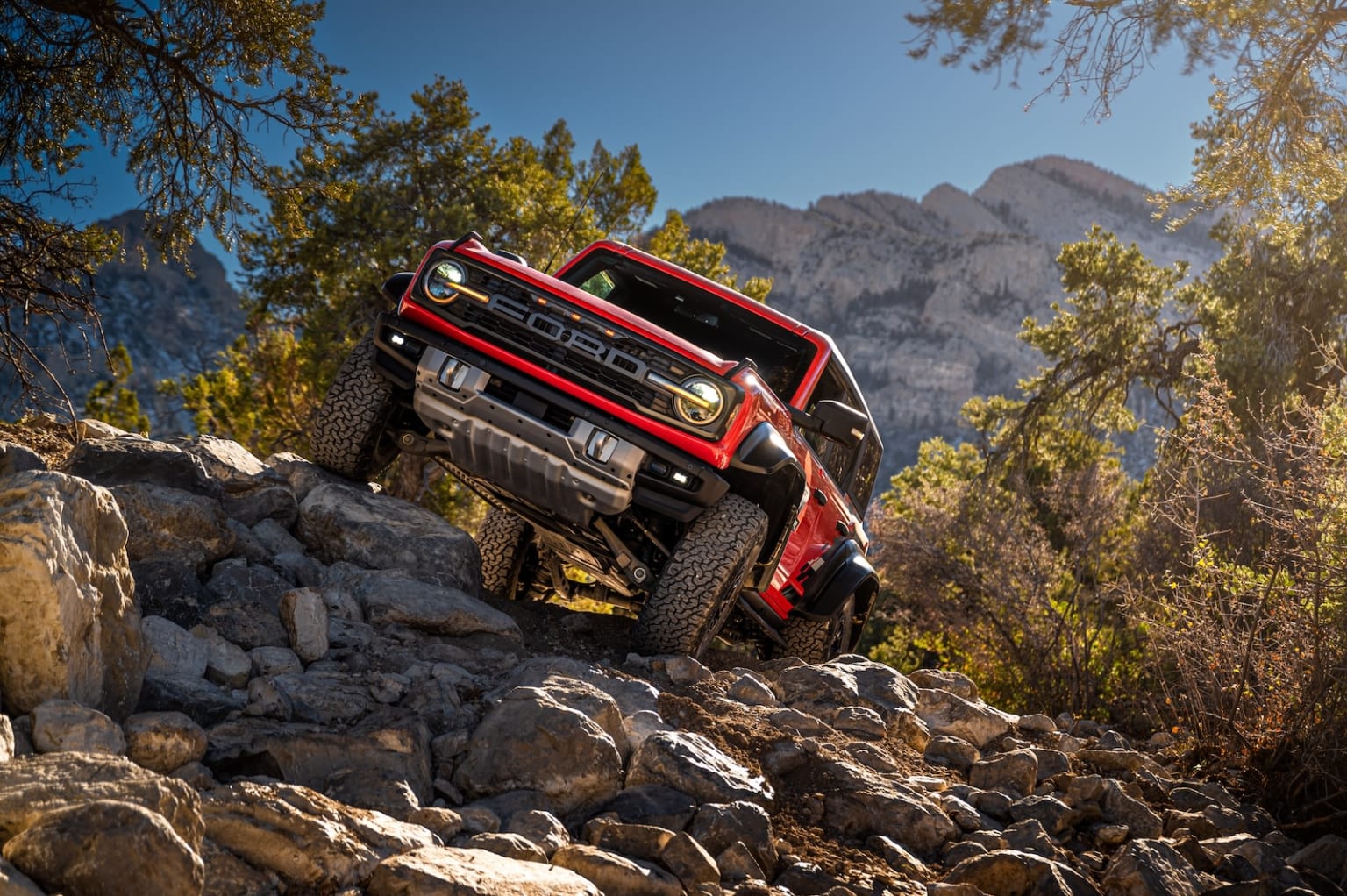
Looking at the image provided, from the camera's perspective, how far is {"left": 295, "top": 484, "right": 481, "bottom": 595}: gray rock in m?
6.22

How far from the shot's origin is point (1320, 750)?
564 centimetres

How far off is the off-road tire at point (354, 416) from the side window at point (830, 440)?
8.55ft

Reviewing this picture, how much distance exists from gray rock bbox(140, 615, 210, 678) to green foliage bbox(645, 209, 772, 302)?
1503 centimetres

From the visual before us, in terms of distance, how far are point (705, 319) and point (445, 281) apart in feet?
6.38

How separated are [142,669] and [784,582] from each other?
4365 millimetres

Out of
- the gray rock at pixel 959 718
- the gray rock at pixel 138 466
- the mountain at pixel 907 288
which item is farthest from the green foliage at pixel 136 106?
the mountain at pixel 907 288

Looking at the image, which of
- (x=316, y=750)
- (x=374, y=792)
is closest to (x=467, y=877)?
(x=374, y=792)

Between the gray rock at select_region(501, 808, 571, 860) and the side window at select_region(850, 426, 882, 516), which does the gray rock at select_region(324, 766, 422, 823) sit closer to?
the gray rock at select_region(501, 808, 571, 860)

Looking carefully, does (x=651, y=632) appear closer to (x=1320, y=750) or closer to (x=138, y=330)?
(x=1320, y=750)

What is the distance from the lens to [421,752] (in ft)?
12.9

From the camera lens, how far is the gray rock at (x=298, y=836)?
291cm

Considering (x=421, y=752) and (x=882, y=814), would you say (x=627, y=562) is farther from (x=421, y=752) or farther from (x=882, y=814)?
(x=421, y=752)

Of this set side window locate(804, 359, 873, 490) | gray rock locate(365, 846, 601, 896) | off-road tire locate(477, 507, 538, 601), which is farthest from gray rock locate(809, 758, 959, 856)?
off-road tire locate(477, 507, 538, 601)

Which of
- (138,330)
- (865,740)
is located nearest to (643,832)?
(865,740)
